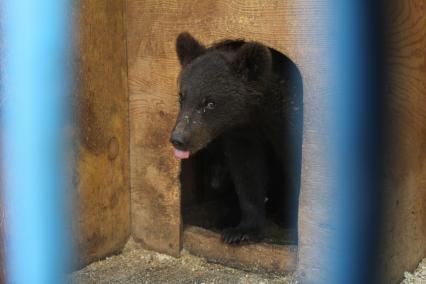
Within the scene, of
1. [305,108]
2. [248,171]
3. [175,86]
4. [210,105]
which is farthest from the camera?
[248,171]

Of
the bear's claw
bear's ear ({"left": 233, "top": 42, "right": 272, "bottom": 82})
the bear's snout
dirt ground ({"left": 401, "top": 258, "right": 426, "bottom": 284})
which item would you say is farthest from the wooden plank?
bear's ear ({"left": 233, "top": 42, "right": 272, "bottom": 82})

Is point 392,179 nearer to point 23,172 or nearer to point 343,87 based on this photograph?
point 343,87

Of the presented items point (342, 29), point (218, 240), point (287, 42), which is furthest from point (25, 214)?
point (342, 29)

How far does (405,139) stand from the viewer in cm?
257

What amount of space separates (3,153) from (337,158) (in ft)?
4.65

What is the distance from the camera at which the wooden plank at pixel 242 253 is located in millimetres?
2834

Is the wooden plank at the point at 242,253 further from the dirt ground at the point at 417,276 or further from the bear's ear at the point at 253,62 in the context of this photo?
the bear's ear at the point at 253,62

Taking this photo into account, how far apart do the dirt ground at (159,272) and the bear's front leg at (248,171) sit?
1.12 feet

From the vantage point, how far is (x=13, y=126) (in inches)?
97.0

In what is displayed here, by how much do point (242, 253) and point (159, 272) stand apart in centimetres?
43

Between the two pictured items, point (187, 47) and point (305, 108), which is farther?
point (187, 47)

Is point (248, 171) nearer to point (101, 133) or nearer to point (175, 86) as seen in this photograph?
point (175, 86)

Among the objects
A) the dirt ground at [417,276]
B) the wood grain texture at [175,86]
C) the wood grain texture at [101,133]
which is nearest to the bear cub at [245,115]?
the wood grain texture at [175,86]

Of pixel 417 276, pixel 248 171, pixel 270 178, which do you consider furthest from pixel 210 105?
pixel 417 276
